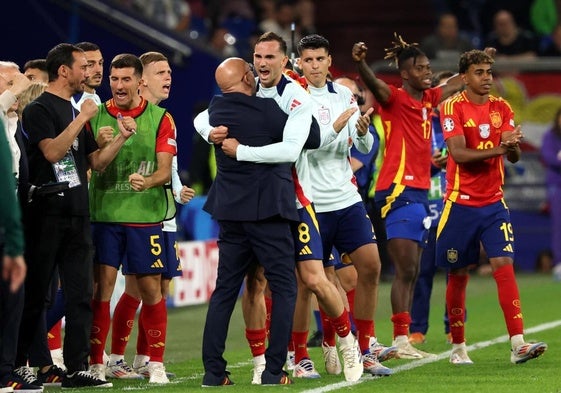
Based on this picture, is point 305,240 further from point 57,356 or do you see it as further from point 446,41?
point 446,41

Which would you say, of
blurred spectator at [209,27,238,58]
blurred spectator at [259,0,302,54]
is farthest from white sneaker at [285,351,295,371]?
blurred spectator at [259,0,302,54]

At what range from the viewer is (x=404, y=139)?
37.8 feet

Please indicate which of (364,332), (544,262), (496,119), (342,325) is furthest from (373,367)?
(544,262)

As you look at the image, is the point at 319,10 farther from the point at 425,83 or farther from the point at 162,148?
the point at 162,148

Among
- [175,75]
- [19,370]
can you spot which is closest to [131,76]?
[19,370]

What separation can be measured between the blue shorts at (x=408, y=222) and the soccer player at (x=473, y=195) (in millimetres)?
796

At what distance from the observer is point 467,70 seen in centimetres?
1058

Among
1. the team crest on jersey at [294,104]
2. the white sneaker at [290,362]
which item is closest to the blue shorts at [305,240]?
the team crest on jersey at [294,104]

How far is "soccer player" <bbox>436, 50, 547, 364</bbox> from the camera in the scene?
1032 centimetres

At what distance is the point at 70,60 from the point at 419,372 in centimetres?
320

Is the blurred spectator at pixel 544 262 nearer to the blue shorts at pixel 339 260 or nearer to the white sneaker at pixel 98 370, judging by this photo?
the blue shorts at pixel 339 260

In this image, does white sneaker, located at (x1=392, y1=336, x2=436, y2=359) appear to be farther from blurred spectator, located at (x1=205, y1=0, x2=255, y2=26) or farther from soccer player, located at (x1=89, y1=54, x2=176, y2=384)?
blurred spectator, located at (x1=205, y1=0, x2=255, y2=26)

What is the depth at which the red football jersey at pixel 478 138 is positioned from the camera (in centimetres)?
1045

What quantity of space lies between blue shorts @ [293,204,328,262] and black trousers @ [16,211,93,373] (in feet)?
4.46
